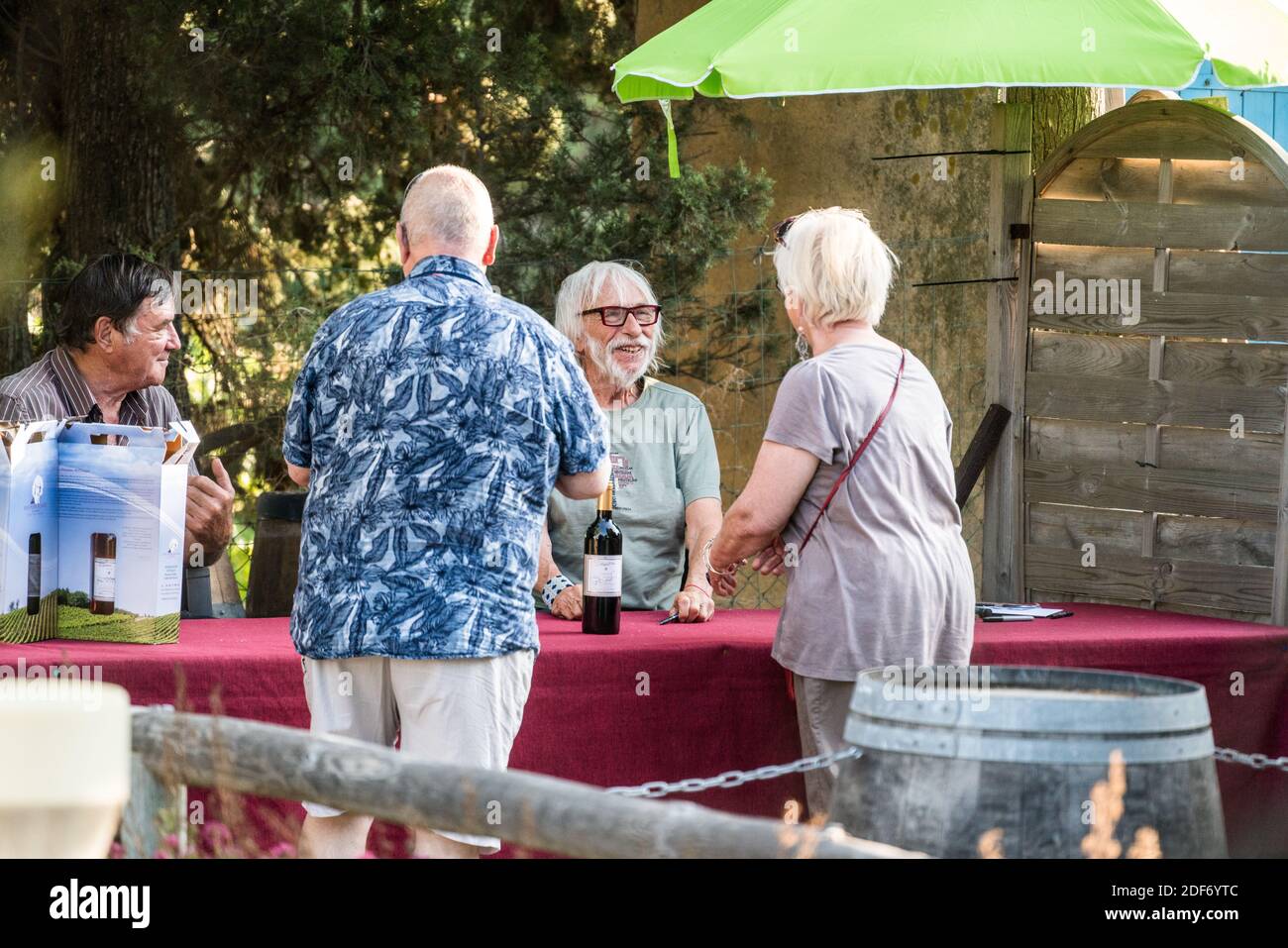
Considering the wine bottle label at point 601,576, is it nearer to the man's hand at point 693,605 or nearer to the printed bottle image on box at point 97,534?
the man's hand at point 693,605

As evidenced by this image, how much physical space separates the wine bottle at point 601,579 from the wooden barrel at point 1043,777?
1.58 meters

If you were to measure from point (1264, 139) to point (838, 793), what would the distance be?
2900 mm

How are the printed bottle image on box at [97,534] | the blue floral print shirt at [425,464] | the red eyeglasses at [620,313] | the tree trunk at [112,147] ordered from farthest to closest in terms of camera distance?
the tree trunk at [112,147] < the red eyeglasses at [620,313] < the printed bottle image on box at [97,534] < the blue floral print shirt at [425,464]

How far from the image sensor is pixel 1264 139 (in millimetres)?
4535

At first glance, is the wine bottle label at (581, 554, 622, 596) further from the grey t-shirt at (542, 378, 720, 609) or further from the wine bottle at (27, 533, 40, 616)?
the wine bottle at (27, 533, 40, 616)

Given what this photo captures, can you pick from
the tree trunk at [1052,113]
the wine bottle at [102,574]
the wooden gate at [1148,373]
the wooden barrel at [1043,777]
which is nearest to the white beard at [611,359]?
the wine bottle at [102,574]

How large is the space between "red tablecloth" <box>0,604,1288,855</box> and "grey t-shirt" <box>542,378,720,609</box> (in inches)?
6.3

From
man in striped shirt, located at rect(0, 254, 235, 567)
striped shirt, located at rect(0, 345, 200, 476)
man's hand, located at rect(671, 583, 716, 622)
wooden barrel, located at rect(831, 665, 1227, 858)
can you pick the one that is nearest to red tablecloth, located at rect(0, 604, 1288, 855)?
man's hand, located at rect(671, 583, 716, 622)

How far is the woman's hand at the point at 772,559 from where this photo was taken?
3.57 meters

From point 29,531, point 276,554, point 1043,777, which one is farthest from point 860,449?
point 276,554
